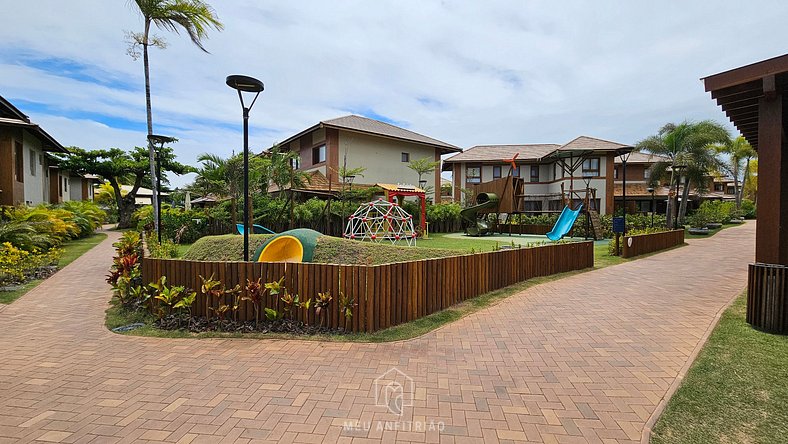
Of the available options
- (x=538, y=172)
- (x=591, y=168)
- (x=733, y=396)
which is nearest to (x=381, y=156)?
(x=538, y=172)

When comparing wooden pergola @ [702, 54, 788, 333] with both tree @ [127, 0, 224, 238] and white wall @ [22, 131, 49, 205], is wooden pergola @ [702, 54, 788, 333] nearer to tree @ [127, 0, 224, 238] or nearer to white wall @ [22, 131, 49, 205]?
tree @ [127, 0, 224, 238]

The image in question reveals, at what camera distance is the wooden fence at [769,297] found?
5117 millimetres

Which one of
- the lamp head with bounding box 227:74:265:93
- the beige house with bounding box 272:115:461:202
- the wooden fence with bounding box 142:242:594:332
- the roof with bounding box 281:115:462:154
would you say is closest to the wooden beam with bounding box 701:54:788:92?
the wooden fence with bounding box 142:242:594:332

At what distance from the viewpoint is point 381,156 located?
2702cm

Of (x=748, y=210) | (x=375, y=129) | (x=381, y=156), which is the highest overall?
(x=375, y=129)

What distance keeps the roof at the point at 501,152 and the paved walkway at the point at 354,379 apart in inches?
1093

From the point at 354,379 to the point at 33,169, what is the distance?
25939 millimetres

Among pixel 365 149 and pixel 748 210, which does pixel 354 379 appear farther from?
pixel 748 210

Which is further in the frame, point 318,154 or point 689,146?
point 318,154

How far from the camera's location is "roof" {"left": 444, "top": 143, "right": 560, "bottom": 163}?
33531mm

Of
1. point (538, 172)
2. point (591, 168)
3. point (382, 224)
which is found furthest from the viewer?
point (538, 172)

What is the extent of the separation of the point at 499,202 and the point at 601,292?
13.0m

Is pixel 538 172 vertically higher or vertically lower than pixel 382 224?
higher

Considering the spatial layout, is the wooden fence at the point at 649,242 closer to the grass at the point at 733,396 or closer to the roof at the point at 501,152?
the grass at the point at 733,396
